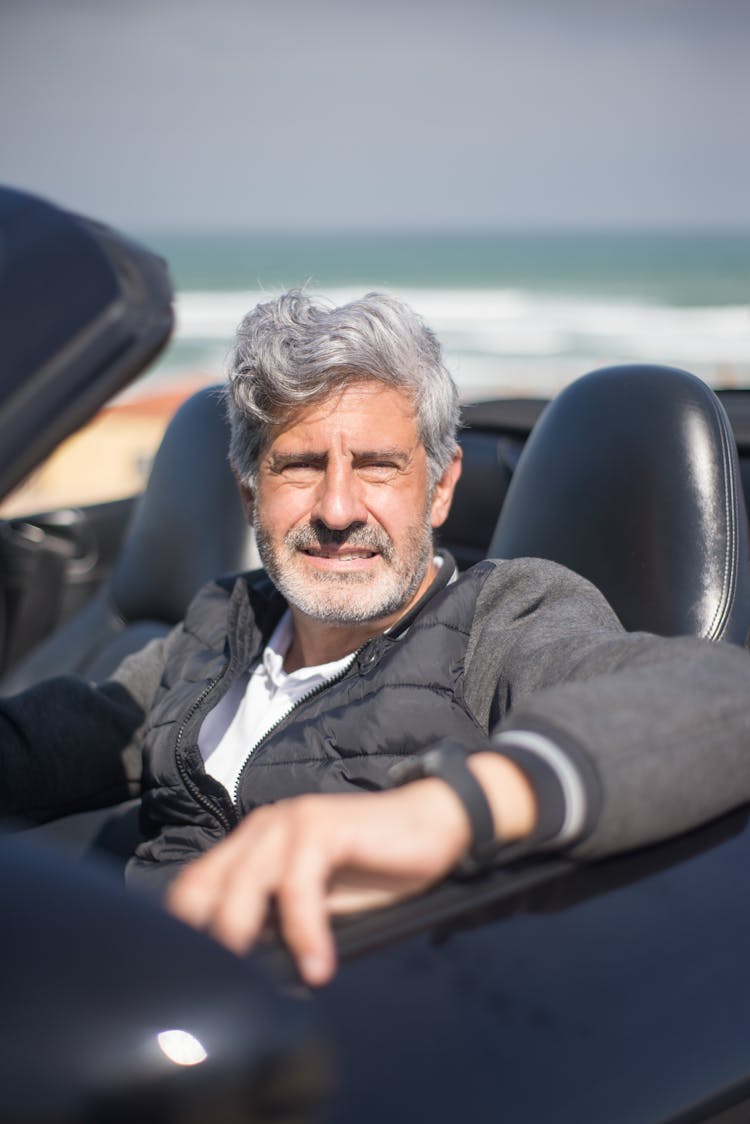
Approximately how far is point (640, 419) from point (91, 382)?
1.29 metres

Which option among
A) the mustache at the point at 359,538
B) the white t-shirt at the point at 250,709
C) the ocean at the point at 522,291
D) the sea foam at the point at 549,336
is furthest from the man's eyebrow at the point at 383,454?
the sea foam at the point at 549,336

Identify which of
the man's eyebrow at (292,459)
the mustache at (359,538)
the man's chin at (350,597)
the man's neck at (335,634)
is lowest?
the man's neck at (335,634)

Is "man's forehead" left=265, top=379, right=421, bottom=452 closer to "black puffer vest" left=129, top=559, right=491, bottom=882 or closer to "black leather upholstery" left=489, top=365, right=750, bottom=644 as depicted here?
"black puffer vest" left=129, top=559, right=491, bottom=882

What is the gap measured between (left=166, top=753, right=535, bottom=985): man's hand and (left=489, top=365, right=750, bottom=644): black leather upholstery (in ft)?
3.16

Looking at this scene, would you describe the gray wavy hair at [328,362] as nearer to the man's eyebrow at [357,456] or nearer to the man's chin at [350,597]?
the man's eyebrow at [357,456]

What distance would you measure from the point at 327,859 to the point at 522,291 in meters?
42.6

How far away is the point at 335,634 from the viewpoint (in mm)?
1956

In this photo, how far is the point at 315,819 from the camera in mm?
884

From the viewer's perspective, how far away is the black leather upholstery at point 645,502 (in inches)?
72.8

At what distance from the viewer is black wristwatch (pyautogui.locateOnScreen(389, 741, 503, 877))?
0.94 m

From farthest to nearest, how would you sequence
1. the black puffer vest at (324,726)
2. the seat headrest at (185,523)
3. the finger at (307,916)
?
the seat headrest at (185,523), the black puffer vest at (324,726), the finger at (307,916)

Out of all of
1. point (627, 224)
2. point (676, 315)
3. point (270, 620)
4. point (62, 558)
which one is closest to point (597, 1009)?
point (270, 620)

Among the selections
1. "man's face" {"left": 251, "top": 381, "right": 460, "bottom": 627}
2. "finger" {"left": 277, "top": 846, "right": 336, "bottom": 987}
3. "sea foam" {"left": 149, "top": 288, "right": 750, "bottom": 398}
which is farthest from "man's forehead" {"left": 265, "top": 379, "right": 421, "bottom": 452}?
"sea foam" {"left": 149, "top": 288, "right": 750, "bottom": 398}

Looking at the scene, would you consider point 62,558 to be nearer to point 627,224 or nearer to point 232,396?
point 232,396
